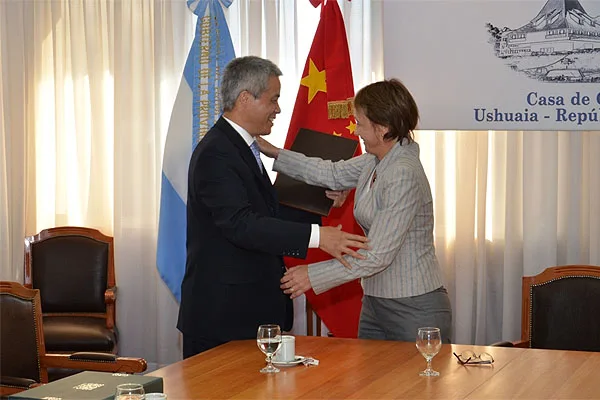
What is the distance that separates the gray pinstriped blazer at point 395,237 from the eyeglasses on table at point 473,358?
0.46m

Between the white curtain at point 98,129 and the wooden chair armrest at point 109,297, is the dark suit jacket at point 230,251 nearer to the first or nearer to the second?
the wooden chair armrest at point 109,297

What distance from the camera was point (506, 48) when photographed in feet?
15.0

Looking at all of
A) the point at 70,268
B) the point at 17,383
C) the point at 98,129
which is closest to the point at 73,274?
the point at 70,268

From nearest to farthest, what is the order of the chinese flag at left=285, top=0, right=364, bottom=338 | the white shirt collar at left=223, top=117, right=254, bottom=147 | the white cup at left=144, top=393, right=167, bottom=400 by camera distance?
the white cup at left=144, top=393, right=167, bottom=400 → the white shirt collar at left=223, top=117, right=254, bottom=147 → the chinese flag at left=285, top=0, right=364, bottom=338

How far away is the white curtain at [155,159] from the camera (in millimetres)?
5203

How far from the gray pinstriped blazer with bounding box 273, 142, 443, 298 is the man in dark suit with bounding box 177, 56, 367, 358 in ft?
0.24

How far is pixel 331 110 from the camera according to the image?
508 cm

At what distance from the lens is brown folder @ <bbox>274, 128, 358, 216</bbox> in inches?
170

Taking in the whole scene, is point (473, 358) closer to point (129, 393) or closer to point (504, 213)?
point (129, 393)

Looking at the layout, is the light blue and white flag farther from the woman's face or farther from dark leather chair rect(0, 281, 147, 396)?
the woman's face

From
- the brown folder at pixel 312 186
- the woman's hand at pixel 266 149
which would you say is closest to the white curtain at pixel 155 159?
the brown folder at pixel 312 186

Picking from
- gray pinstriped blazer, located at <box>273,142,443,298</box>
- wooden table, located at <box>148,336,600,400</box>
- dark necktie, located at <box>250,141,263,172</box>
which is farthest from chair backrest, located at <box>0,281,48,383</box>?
gray pinstriped blazer, located at <box>273,142,443,298</box>

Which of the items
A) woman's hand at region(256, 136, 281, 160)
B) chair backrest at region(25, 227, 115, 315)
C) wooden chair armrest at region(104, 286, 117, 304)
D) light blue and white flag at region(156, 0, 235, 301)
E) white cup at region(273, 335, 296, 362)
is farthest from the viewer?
chair backrest at region(25, 227, 115, 315)

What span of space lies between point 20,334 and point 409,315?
1.62 m
